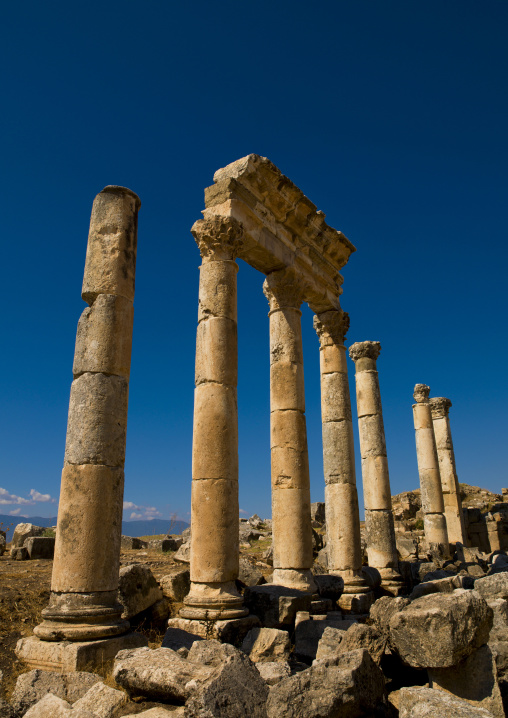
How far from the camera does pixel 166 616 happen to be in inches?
407

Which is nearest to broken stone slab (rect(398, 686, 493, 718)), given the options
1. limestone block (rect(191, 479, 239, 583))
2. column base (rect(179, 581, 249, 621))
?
column base (rect(179, 581, 249, 621))

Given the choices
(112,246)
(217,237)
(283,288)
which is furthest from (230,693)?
(283,288)

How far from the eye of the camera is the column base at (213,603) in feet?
30.4

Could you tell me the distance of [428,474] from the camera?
25906 millimetres

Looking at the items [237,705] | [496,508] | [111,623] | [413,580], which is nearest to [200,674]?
[237,705]

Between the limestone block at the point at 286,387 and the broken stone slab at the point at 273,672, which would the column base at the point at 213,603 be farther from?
the limestone block at the point at 286,387

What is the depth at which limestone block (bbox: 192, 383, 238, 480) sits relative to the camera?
10.3 meters

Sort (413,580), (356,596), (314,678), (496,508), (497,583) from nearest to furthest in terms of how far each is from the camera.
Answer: (314,678) < (497,583) < (356,596) < (413,580) < (496,508)

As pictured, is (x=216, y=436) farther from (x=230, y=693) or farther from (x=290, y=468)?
(x=230, y=693)

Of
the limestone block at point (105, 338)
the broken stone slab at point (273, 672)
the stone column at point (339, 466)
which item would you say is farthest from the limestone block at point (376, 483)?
the broken stone slab at point (273, 672)

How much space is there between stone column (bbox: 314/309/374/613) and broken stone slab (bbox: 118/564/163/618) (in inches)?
215

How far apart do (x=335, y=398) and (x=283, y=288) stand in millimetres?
3929

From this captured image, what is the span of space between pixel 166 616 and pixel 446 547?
1780 cm

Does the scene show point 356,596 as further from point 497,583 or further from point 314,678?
point 314,678
